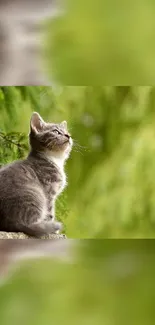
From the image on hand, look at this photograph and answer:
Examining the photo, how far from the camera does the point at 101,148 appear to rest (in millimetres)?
2326

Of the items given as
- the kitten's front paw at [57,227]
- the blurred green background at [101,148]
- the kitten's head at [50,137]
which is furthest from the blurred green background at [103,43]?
the kitten's front paw at [57,227]

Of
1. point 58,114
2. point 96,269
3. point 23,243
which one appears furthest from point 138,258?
point 58,114

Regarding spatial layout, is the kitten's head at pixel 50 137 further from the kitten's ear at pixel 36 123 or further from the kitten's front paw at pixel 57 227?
the kitten's front paw at pixel 57 227

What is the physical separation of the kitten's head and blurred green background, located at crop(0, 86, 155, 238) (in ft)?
0.07

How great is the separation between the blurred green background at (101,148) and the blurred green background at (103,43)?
5 cm

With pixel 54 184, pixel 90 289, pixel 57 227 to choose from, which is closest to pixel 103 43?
pixel 54 184

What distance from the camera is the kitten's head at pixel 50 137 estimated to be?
2322 mm

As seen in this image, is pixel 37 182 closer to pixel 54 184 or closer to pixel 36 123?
pixel 54 184

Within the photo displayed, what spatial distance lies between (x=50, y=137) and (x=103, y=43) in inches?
14.4

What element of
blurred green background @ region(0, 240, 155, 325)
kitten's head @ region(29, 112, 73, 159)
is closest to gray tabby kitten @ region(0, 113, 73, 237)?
kitten's head @ region(29, 112, 73, 159)

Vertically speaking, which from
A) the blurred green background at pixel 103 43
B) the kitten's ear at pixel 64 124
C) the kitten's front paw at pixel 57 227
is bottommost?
the kitten's front paw at pixel 57 227

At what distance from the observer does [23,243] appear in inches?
91.0

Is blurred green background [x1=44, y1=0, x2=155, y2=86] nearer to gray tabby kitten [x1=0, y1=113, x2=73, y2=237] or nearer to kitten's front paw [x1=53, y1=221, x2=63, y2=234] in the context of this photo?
gray tabby kitten [x1=0, y1=113, x2=73, y2=237]

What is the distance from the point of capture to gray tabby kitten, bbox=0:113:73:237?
228cm
